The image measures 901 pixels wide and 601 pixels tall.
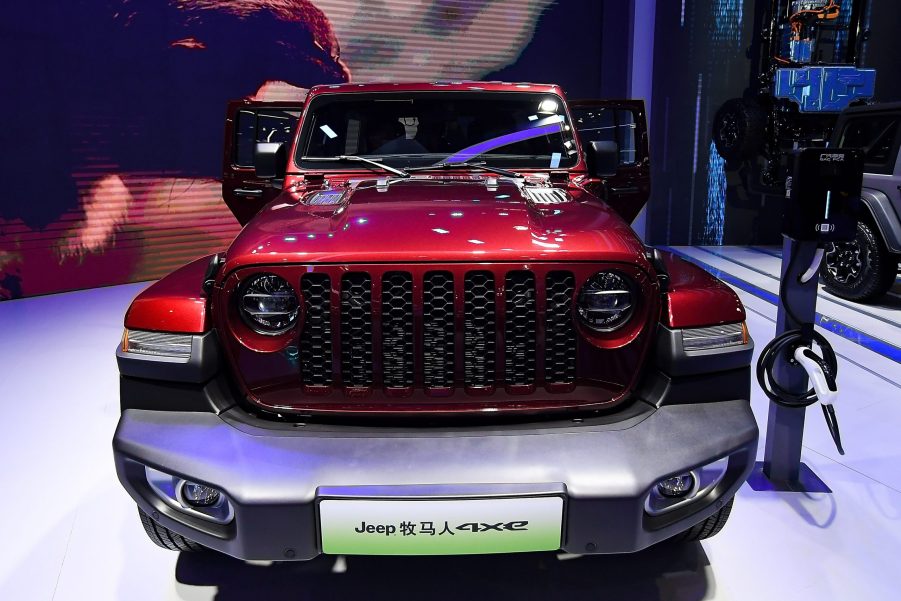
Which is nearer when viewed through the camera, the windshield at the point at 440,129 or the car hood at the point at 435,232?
the car hood at the point at 435,232

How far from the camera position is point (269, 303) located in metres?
1.67

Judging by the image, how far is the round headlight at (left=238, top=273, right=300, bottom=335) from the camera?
5.44 ft

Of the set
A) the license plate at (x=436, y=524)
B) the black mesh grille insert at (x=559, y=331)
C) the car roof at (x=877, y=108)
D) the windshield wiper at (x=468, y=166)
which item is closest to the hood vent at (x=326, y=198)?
the windshield wiper at (x=468, y=166)

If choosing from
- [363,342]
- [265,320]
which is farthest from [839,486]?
[265,320]

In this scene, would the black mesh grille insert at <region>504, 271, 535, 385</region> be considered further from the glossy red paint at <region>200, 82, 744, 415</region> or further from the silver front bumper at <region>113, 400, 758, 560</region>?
the silver front bumper at <region>113, 400, 758, 560</region>

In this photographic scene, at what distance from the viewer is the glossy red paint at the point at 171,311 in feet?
5.52

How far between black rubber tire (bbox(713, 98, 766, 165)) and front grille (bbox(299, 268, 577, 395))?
21.6ft

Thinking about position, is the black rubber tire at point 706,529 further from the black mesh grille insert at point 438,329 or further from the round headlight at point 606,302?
the black mesh grille insert at point 438,329

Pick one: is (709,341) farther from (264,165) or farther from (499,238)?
(264,165)

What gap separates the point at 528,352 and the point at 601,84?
24.0 feet

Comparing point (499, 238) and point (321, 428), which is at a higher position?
point (499, 238)

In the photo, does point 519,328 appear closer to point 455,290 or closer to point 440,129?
point 455,290

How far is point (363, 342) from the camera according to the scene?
1.67 m

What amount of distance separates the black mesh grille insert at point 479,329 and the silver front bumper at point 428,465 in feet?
0.44
